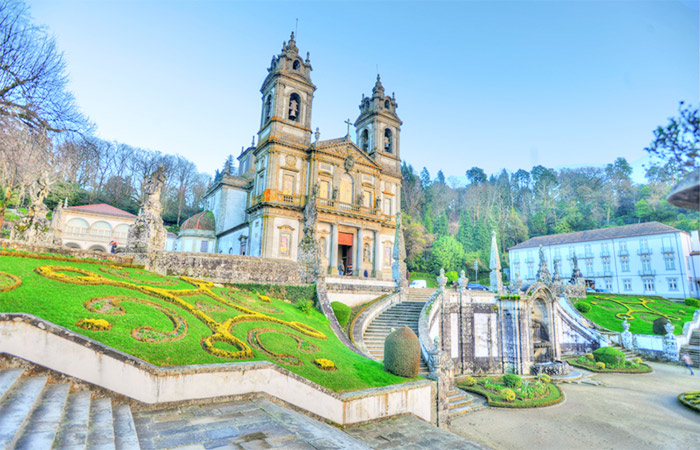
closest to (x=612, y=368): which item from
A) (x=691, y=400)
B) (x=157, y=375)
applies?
(x=691, y=400)

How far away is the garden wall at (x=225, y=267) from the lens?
15.4 m

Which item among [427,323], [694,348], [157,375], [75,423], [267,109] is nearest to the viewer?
[75,423]

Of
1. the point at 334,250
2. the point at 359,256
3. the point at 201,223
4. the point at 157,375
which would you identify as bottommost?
the point at 157,375

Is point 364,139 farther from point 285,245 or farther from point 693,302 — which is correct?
point 693,302

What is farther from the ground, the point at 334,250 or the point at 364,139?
the point at 364,139

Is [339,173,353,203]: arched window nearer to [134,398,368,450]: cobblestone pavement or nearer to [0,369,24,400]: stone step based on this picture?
[134,398,368,450]: cobblestone pavement

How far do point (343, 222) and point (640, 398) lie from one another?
2284 cm

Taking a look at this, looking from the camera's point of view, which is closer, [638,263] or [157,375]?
[157,375]

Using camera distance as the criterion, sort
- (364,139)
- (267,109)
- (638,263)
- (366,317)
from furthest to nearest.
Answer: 1. (638,263)
2. (364,139)
3. (267,109)
4. (366,317)

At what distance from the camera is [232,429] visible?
19.9 feet

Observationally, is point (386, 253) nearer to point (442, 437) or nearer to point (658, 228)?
point (442, 437)

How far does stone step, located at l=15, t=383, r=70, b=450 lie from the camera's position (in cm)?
417

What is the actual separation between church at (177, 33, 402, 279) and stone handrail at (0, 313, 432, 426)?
19904mm

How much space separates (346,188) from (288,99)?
32.8 ft
